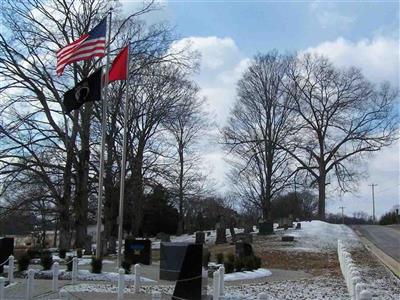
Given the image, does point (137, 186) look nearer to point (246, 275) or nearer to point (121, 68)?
point (121, 68)

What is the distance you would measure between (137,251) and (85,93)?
7222 mm

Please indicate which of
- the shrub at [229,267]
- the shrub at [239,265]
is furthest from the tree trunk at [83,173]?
the shrub at [229,267]

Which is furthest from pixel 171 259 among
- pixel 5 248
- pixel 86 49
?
pixel 86 49

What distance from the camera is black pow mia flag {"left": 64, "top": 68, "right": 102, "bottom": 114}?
920 inches

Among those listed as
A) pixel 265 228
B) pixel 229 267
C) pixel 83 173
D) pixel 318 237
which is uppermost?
pixel 83 173

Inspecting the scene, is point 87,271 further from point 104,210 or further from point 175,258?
point 104,210

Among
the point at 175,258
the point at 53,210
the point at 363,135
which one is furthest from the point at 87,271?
the point at 363,135

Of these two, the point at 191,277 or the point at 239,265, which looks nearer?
the point at 191,277

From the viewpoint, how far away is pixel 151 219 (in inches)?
2761

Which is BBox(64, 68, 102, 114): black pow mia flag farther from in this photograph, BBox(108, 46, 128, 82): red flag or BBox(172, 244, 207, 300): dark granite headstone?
BBox(172, 244, 207, 300): dark granite headstone

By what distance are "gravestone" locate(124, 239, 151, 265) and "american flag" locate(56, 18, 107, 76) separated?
25.7ft

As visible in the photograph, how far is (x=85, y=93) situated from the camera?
23.7m

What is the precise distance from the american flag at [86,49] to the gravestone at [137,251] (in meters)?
7.83

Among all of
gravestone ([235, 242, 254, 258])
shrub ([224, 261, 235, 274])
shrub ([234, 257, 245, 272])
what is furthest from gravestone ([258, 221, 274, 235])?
shrub ([224, 261, 235, 274])
